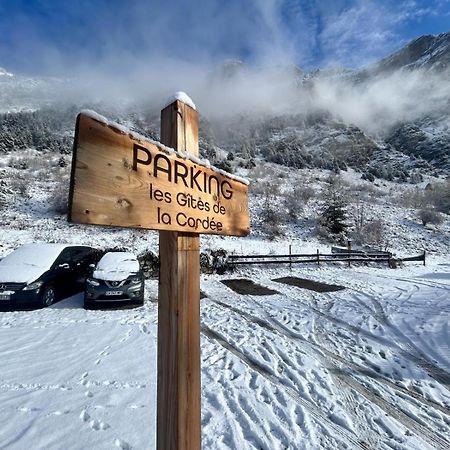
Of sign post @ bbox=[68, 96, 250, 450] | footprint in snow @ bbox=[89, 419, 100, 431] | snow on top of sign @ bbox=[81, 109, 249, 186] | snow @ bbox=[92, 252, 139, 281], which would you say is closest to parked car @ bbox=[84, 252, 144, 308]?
snow @ bbox=[92, 252, 139, 281]

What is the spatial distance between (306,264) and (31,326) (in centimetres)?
1241

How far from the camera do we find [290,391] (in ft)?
10.4

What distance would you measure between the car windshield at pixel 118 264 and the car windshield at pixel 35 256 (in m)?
1.34

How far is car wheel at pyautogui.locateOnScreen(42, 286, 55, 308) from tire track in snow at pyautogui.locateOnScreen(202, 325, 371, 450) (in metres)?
4.56

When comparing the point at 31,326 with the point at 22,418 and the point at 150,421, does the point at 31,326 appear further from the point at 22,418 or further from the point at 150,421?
the point at 150,421

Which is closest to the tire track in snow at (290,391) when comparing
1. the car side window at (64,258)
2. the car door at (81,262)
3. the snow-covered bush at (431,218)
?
the car side window at (64,258)

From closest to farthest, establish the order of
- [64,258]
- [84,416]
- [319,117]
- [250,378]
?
[84,416] → [250,378] → [64,258] → [319,117]

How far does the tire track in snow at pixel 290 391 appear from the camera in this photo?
2.46 meters

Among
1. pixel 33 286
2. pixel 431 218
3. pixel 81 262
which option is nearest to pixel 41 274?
pixel 33 286

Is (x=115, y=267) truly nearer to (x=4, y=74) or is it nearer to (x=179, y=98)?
(x=179, y=98)

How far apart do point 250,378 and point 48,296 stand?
6.01 meters

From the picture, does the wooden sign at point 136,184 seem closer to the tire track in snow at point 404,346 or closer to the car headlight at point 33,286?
the tire track in snow at point 404,346

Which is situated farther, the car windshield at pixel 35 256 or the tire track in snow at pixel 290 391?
the car windshield at pixel 35 256

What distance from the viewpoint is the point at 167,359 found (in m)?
1.21
